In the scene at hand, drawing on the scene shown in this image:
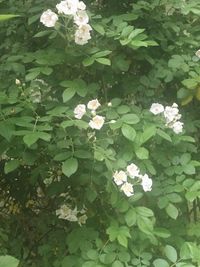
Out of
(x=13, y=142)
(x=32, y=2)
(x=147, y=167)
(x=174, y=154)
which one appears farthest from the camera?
(x=32, y=2)

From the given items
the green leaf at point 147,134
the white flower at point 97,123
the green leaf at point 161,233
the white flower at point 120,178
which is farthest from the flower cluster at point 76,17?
the green leaf at point 161,233

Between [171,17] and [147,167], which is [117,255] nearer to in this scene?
[147,167]

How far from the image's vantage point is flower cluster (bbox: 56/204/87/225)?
72.7 inches

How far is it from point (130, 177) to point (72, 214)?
1.23ft

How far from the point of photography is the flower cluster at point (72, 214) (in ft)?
6.06

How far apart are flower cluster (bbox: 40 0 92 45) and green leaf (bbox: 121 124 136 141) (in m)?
0.36

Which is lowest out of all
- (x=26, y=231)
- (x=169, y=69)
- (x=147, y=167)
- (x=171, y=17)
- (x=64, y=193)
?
(x=26, y=231)

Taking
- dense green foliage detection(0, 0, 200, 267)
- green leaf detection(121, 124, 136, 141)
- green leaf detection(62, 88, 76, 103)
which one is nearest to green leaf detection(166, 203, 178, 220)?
dense green foliage detection(0, 0, 200, 267)

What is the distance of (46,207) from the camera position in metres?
2.27

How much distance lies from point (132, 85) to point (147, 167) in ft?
1.47

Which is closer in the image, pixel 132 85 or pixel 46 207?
pixel 132 85

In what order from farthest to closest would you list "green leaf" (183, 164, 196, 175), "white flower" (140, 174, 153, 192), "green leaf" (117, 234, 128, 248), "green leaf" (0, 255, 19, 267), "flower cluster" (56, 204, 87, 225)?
"flower cluster" (56, 204, 87, 225)
"green leaf" (183, 164, 196, 175)
"white flower" (140, 174, 153, 192)
"green leaf" (117, 234, 128, 248)
"green leaf" (0, 255, 19, 267)

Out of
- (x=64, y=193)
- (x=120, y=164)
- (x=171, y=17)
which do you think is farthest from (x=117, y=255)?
(x=171, y=17)

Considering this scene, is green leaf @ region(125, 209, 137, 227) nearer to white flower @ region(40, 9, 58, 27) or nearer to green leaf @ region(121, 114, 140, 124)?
green leaf @ region(121, 114, 140, 124)
